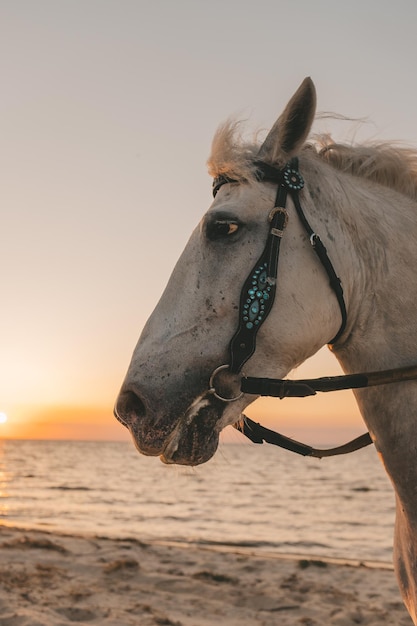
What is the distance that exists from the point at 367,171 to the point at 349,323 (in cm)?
70

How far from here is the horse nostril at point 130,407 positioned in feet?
6.81

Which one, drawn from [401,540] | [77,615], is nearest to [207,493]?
[77,615]

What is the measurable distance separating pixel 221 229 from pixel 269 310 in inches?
13.3

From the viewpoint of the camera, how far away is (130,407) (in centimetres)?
209

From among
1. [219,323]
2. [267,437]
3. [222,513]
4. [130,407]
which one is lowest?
[222,513]

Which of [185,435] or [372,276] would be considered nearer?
[185,435]

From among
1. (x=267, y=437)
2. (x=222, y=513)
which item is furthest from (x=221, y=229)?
(x=222, y=513)

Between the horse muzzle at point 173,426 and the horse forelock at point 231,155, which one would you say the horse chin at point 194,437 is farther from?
the horse forelock at point 231,155

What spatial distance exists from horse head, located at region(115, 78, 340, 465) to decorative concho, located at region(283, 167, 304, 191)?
4 cm

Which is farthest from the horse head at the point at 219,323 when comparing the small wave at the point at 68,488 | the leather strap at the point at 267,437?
the small wave at the point at 68,488

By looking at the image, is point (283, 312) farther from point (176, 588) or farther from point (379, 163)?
point (176, 588)

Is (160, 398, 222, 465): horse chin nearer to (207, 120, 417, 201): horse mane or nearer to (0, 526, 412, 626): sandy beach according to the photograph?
(207, 120, 417, 201): horse mane

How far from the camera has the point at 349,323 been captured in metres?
2.27

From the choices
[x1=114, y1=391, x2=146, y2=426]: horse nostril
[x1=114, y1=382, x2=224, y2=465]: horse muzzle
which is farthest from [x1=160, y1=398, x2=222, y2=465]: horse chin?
[x1=114, y1=391, x2=146, y2=426]: horse nostril
